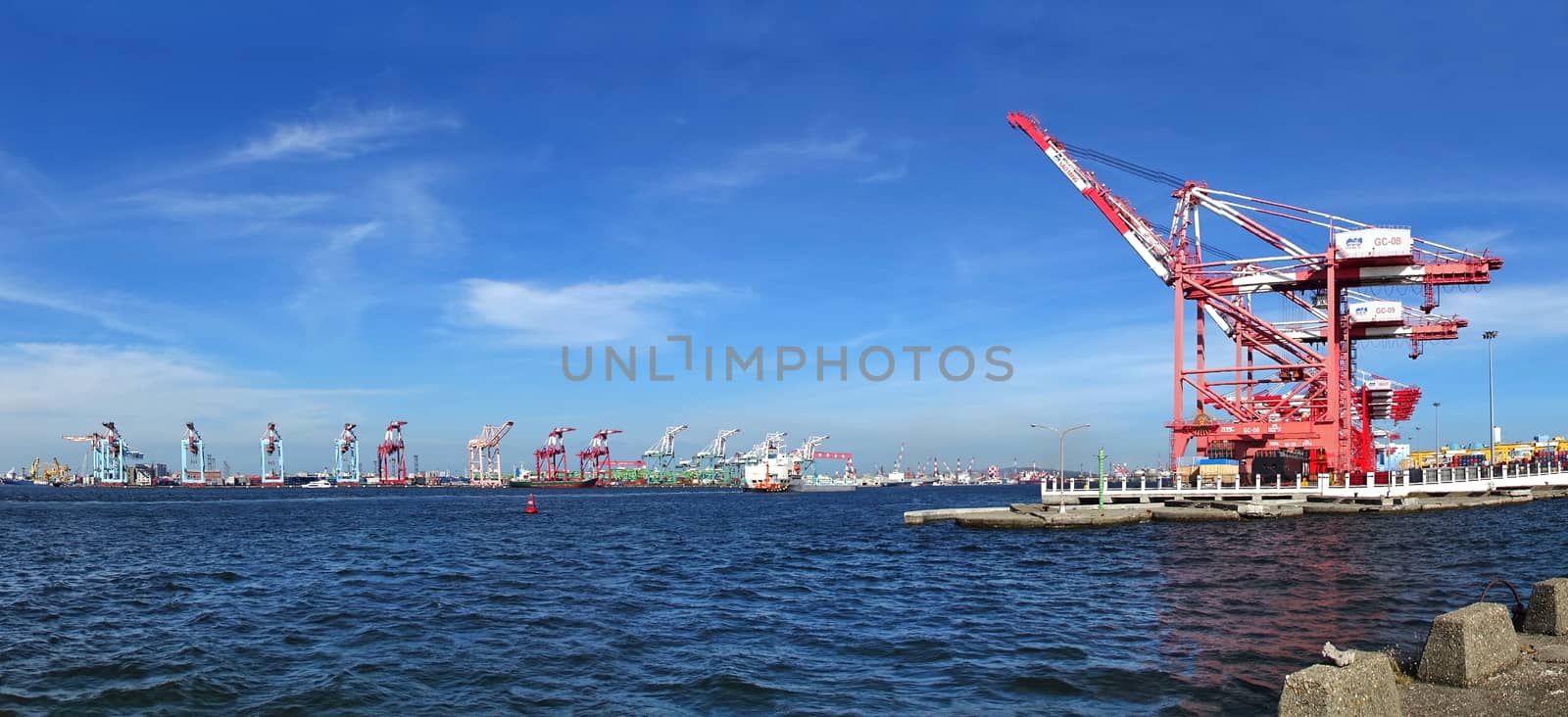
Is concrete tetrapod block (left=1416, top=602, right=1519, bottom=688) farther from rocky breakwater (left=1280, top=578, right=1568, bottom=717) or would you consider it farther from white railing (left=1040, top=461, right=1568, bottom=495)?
white railing (left=1040, top=461, right=1568, bottom=495)

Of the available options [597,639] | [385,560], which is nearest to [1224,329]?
[385,560]

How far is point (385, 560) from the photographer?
3528cm

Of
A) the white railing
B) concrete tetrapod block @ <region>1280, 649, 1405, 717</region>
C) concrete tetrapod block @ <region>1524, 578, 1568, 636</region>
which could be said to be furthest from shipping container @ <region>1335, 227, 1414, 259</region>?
concrete tetrapod block @ <region>1280, 649, 1405, 717</region>

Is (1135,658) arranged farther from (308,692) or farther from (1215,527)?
(1215,527)

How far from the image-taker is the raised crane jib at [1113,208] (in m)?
60.7

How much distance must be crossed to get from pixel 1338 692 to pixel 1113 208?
195 feet

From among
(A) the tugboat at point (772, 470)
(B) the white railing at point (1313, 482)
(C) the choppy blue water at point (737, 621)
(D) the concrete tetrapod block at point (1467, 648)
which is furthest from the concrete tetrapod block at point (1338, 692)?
(A) the tugboat at point (772, 470)

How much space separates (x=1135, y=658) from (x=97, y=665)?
17.0 meters

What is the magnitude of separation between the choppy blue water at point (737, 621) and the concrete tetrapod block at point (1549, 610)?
3.05m

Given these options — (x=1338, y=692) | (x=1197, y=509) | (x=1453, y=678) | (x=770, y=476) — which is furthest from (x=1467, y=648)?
(x=770, y=476)

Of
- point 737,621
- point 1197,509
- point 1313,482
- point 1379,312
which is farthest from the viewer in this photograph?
point 1379,312

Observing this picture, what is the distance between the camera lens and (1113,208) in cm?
6366

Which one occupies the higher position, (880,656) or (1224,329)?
(1224,329)

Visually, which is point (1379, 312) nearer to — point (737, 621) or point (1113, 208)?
point (1113, 208)
